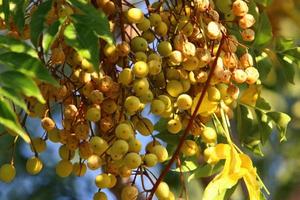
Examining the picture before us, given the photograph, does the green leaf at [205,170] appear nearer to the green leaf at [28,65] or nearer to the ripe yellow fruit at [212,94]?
the ripe yellow fruit at [212,94]

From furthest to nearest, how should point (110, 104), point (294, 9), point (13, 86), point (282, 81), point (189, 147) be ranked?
point (282, 81), point (294, 9), point (189, 147), point (110, 104), point (13, 86)

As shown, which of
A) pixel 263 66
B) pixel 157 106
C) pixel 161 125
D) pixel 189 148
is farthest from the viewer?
pixel 263 66


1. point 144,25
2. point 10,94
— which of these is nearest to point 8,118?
point 10,94

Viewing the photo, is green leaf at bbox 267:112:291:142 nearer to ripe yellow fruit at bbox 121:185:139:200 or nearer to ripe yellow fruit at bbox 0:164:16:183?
ripe yellow fruit at bbox 121:185:139:200

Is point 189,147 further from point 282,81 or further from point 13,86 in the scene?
point 282,81

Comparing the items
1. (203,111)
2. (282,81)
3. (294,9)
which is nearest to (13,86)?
(203,111)

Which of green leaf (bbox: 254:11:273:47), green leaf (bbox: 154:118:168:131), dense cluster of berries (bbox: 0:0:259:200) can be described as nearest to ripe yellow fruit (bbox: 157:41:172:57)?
dense cluster of berries (bbox: 0:0:259:200)

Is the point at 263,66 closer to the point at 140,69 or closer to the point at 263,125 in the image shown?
the point at 263,125
